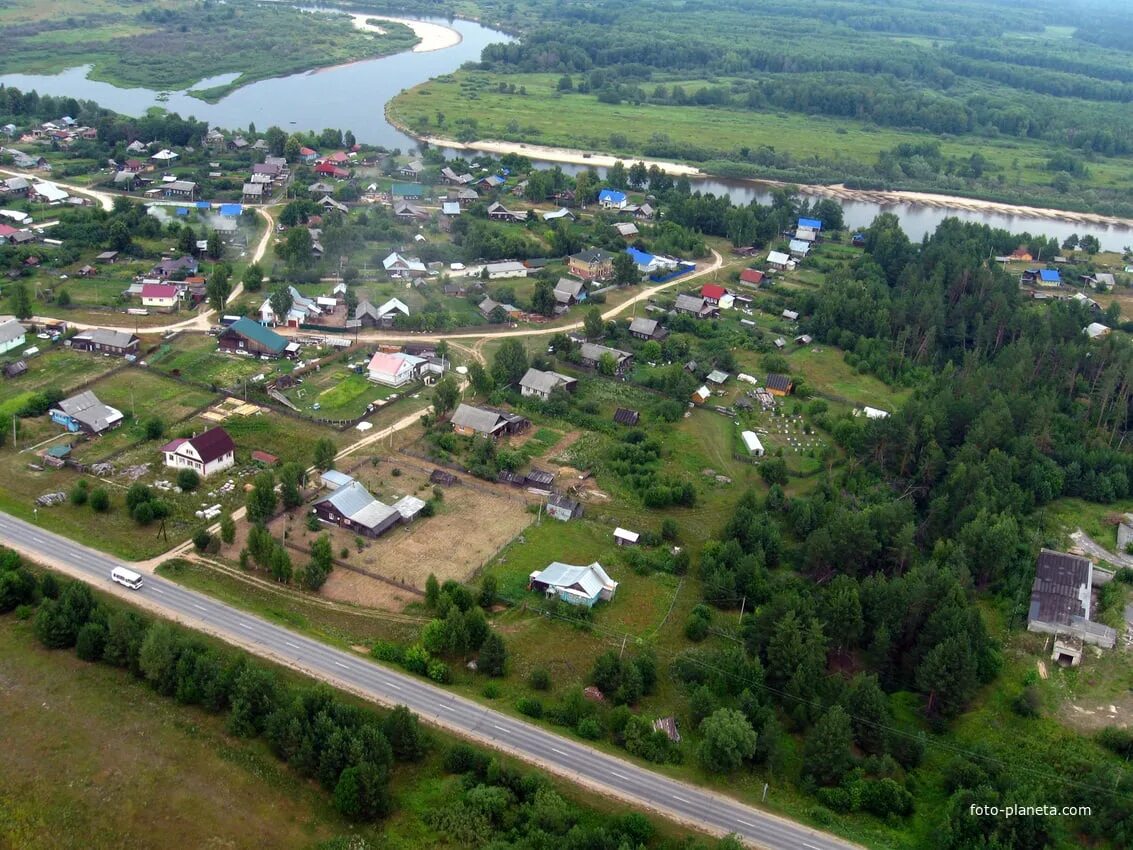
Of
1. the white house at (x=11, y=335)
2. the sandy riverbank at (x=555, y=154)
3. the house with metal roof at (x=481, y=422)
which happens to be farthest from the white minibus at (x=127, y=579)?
the sandy riverbank at (x=555, y=154)

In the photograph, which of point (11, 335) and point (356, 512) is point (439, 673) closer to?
point (356, 512)

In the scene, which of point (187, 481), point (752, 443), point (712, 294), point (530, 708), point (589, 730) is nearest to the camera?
point (589, 730)

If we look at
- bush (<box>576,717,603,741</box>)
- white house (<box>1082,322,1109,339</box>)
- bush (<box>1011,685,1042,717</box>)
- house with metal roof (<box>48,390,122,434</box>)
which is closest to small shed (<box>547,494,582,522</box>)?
bush (<box>576,717,603,741</box>)

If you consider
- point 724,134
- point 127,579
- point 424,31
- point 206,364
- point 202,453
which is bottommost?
point 127,579

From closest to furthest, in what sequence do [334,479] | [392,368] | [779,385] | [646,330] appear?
[334,479]
[392,368]
[779,385]
[646,330]

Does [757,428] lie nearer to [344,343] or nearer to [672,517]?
[672,517]

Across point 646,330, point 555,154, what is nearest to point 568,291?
point 646,330

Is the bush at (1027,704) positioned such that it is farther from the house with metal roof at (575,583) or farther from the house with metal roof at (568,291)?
the house with metal roof at (568,291)
